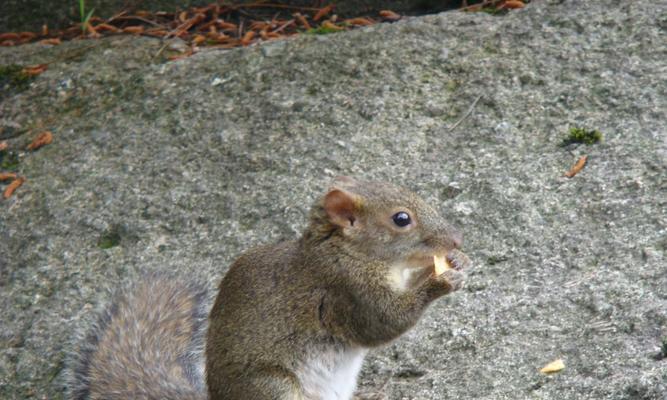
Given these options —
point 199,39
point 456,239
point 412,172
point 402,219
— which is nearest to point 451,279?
point 456,239

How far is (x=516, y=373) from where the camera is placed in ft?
10.7

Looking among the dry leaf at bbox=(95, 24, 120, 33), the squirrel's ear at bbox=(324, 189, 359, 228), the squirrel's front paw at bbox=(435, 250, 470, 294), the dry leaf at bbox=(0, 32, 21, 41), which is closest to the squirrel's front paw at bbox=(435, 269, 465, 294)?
Answer: the squirrel's front paw at bbox=(435, 250, 470, 294)

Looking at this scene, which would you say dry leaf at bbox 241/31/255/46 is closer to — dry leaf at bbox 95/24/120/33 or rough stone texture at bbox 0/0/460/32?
rough stone texture at bbox 0/0/460/32

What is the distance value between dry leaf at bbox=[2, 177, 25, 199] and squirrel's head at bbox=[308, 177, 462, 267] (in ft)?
5.98

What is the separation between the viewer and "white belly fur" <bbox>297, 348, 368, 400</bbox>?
3.16 m

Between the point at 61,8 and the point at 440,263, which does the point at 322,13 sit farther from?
the point at 440,263

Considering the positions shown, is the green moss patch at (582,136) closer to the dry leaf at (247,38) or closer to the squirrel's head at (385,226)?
the squirrel's head at (385,226)

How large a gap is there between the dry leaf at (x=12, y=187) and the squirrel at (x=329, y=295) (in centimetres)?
153

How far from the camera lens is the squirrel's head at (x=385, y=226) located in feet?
10.5

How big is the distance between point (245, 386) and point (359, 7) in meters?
2.74

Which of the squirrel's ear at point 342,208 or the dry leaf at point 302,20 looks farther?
the dry leaf at point 302,20

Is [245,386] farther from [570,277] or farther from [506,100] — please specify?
[506,100]

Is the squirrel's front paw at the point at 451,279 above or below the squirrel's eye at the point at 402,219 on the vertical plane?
below

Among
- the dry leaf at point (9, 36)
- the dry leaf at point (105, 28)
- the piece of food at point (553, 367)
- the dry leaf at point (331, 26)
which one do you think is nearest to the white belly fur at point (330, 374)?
the piece of food at point (553, 367)
